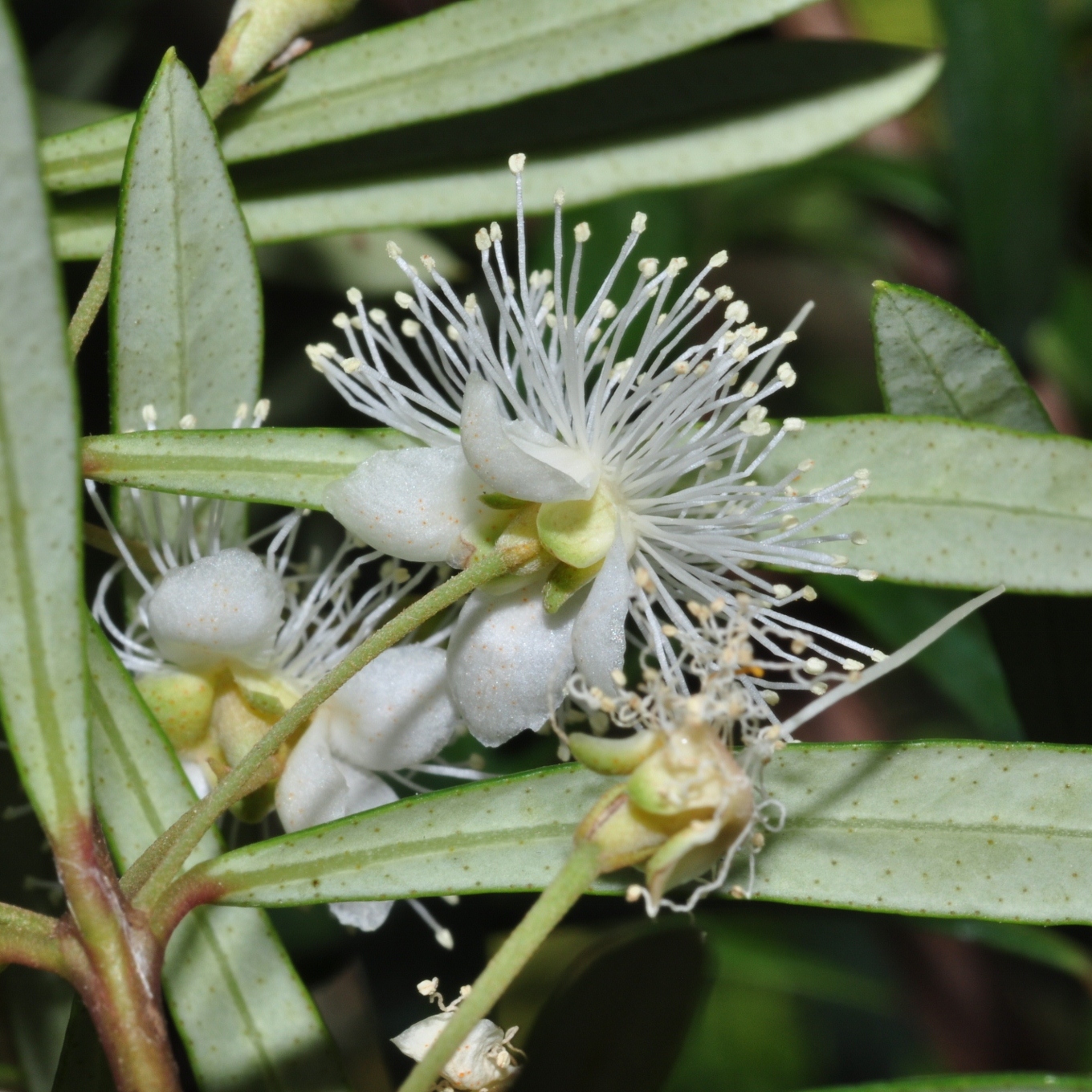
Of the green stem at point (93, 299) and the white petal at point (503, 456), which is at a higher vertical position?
the green stem at point (93, 299)

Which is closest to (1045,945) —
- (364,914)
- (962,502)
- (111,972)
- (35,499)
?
(962,502)

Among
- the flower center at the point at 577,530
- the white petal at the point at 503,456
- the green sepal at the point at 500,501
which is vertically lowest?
the flower center at the point at 577,530

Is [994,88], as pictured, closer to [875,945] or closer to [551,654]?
[551,654]

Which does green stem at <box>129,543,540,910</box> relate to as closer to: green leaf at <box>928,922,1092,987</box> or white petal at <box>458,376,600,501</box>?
white petal at <box>458,376,600,501</box>

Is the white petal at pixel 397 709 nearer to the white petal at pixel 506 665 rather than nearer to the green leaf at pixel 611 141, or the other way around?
the white petal at pixel 506 665

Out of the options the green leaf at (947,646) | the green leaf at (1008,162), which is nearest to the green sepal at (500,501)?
the green leaf at (947,646)

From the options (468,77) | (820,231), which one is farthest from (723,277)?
(468,77)
